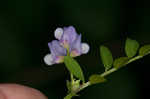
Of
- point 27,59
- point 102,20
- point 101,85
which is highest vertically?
point 102,20

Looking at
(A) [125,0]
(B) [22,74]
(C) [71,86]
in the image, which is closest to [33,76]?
(B) [22,74]

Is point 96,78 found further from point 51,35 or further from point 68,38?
point 51,35

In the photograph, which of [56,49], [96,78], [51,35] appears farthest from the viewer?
[51,35]

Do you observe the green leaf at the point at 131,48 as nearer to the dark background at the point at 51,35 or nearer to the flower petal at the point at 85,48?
the flower petal at the point at 85,48

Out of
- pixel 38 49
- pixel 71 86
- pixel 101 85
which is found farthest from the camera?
pixel 38 49

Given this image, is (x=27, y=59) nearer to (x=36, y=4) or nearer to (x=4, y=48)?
(x=4, y=48)

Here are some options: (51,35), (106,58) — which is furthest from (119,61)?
(51,35)

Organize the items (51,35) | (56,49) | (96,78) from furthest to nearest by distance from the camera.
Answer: (51,35)
(56,49)
(96,78)

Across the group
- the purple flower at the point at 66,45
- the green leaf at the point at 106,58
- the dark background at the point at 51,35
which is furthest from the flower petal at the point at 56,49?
the dark background at the point at 51,35
